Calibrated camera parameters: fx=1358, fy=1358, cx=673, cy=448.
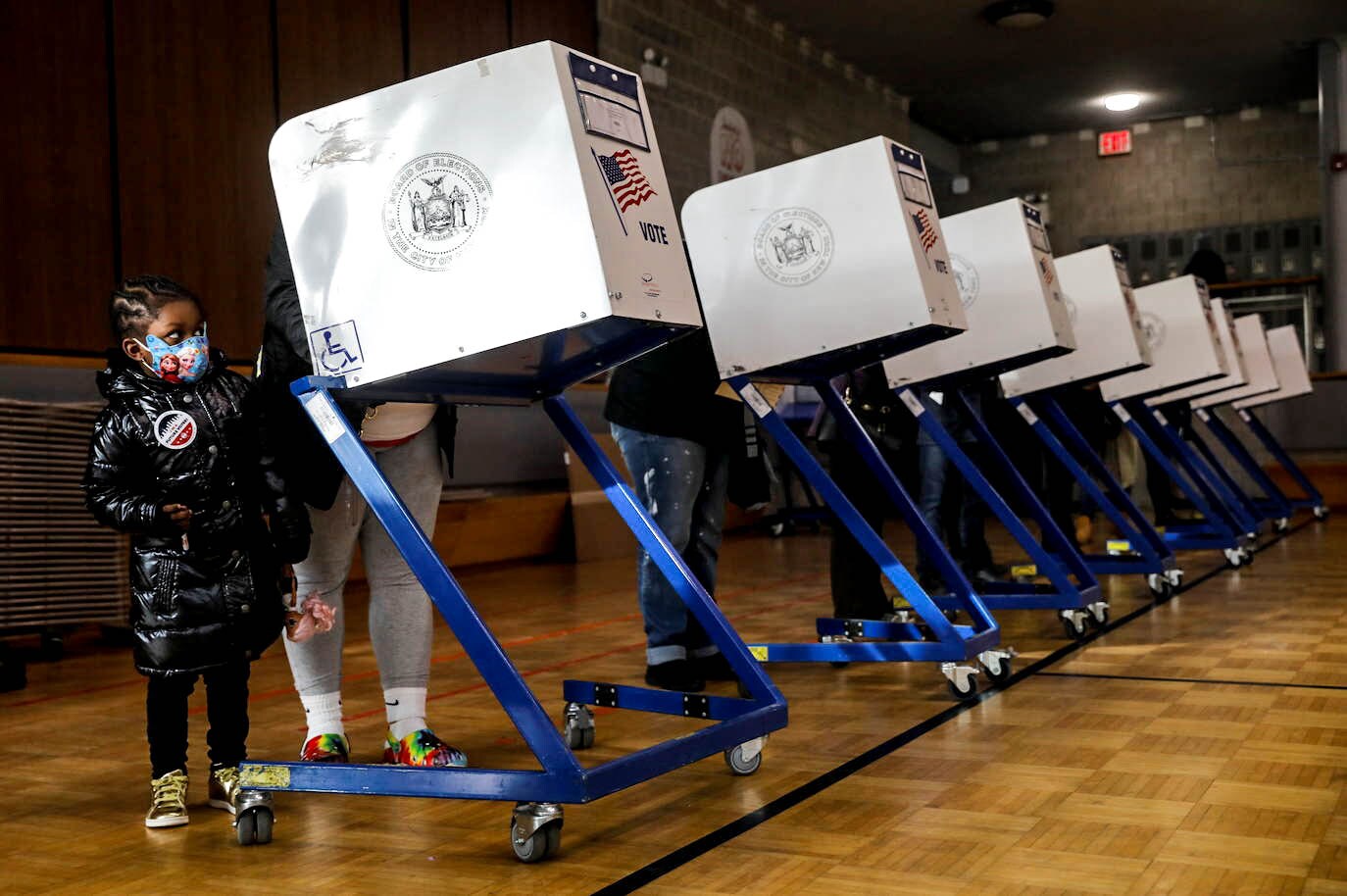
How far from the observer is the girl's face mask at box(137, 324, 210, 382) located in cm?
234

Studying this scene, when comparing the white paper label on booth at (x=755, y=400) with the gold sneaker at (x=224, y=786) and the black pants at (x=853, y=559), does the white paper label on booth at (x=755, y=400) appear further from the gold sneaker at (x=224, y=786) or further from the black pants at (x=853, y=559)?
the gold sneaker at (x=224, y=786)

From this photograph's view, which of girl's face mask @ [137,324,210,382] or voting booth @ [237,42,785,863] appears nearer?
voting booth @ [237,42,785,863]

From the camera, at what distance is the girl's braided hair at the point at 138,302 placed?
7.62 feet

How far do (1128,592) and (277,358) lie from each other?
4.14 meters

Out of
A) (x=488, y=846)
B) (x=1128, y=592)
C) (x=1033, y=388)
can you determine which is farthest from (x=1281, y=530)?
(x=488, y=846)

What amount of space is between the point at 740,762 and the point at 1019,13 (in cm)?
1014

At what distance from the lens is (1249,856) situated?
6.46 feet

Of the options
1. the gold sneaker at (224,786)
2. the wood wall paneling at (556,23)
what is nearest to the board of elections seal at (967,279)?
the gold sneaker at (224,786)

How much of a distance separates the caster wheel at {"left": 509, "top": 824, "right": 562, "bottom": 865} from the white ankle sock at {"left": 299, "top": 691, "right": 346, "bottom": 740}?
0.68 metres

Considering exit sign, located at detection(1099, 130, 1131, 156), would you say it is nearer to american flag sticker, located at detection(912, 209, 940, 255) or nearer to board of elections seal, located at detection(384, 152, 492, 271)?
american flag sticker, located at detection(912, 209, 940, 255)

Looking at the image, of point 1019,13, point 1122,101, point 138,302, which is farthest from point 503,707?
point 1122,101

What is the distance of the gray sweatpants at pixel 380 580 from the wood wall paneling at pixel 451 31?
6073 mm

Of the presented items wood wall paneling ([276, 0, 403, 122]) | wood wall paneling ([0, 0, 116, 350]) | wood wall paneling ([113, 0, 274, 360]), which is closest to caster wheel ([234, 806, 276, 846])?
wood wall paneling ([0, 0, 116, 350])

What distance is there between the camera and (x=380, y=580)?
104 inches
